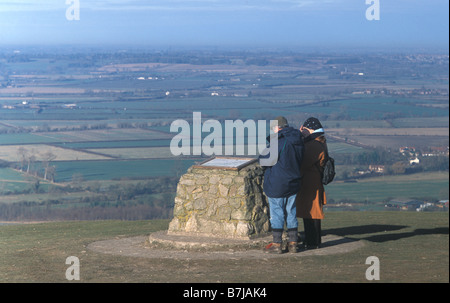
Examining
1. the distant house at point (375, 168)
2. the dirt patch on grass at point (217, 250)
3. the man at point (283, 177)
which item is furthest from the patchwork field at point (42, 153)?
the man at point (283, 177)

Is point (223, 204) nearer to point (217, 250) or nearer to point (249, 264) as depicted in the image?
point (217, 250)

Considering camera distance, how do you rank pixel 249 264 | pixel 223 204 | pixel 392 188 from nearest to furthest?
pixel 249 264
pixel 223 204
pixel 392 188

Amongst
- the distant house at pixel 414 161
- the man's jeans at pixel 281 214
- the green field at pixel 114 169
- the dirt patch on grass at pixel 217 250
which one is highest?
the man's jeans at pixel 281 214

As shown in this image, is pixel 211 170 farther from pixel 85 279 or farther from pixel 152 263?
pixel 85 279

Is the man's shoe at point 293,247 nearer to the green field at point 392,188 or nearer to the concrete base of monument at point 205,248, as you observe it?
the concrete base of monument at point 205,248

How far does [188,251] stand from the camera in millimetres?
10922

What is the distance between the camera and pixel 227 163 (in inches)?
465

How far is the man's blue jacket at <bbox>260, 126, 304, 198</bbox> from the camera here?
10.0 meters

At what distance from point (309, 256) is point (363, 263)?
0.93 meters

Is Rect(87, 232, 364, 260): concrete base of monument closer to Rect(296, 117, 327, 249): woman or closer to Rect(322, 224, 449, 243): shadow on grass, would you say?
Rect(296, 117, 327, 249): woman

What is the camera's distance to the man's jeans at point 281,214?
33.5 feet

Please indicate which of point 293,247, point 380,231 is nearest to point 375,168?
point 380,231

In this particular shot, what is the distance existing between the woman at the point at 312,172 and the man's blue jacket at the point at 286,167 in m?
0.40

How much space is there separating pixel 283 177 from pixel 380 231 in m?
4.39
